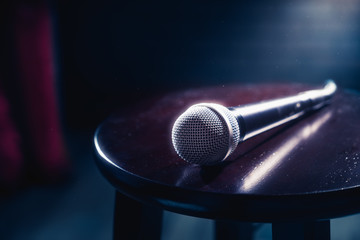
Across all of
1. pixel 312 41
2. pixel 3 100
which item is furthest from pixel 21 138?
pixel 312 41

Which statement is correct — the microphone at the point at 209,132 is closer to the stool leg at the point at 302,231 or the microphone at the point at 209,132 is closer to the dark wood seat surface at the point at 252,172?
the dark wood seat surface at the point at 252,172

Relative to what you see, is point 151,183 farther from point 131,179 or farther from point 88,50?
point 88,50

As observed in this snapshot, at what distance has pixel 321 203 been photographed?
466mm

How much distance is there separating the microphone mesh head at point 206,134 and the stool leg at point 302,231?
0.15 meters

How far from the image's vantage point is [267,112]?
65cm

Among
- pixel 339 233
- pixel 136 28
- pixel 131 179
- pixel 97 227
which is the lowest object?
pixel 97 227

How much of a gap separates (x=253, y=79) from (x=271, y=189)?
204 centimetres

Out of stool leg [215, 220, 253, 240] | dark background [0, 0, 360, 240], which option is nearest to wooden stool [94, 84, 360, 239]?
stool leg [215, 220, 253, 240]

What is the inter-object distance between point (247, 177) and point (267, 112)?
0.18 meters

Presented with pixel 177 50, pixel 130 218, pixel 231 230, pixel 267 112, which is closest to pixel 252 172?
pixel 267 112

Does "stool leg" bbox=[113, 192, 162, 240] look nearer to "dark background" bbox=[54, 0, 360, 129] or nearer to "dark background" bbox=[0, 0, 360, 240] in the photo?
"dark background" bbox=[0, 0, 360, 240]

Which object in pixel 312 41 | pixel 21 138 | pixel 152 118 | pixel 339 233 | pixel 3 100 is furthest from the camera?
pixel 312 41

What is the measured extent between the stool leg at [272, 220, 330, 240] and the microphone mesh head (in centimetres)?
15

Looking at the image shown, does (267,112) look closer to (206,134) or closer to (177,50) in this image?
(206,134)
